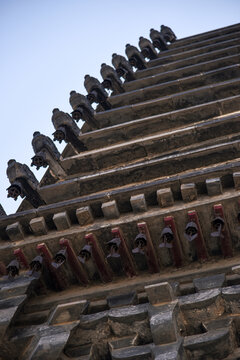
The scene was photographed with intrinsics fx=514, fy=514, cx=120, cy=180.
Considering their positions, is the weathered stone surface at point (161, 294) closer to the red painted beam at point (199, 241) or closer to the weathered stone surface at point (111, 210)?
the red painted beam at point (199, 241)

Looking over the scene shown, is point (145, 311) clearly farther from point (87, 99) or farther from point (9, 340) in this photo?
point (87, 99)

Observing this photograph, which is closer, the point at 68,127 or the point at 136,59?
the point at 68,127

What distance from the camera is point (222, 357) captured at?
5.54 meters

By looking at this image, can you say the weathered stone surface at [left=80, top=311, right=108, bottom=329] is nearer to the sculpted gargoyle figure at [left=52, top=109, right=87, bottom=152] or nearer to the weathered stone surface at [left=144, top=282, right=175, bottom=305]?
the weathered stone surface at [left=144, top=282, right=175, bottom=305]

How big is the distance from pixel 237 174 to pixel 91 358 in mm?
3319

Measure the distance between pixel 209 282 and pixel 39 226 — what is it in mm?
2967

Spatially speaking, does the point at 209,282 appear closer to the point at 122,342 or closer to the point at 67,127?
the point at 122,342

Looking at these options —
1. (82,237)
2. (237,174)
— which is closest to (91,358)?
(82,237)

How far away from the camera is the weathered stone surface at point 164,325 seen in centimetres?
564

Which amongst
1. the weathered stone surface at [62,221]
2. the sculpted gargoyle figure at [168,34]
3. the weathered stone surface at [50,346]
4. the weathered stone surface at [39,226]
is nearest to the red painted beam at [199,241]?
the weathered stone surface at [62,221]

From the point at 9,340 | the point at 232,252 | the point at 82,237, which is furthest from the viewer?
the point at 82,237

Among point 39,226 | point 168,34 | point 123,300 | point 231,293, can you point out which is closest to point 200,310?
point 231,293

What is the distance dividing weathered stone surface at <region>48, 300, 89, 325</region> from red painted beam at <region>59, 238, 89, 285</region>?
2.71 feet

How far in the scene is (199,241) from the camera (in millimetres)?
7219
